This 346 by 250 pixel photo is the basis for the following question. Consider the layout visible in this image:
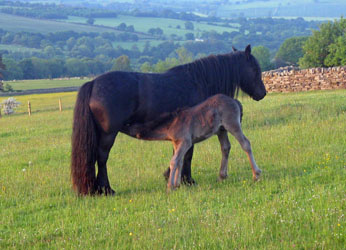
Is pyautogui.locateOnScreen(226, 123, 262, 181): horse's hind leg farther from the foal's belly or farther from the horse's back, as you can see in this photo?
the horse's back

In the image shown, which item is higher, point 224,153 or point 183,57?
point 224,153

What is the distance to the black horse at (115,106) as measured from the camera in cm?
762

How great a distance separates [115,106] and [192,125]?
1281 mm

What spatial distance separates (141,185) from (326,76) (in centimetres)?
2289

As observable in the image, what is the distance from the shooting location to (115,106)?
762cm

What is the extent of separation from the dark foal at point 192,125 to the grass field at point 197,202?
66cm

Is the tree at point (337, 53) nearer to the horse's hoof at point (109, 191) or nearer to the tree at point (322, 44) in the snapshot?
the tree at point (322, 44)

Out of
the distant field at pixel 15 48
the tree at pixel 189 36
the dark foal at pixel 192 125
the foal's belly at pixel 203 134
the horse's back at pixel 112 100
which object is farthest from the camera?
the tree at pixel 189 36

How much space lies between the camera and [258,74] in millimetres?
9461

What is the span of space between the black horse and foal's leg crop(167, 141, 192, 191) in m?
0.56

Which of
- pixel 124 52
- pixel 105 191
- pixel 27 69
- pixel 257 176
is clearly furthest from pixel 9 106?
pixel 124 52

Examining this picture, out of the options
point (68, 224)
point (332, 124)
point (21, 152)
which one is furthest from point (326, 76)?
point (68, 224)

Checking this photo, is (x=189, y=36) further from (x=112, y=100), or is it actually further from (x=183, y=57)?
(x=112, y=100)

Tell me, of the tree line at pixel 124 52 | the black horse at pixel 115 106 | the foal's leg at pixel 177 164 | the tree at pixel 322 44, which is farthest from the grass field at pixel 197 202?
the tree at pixel 322 44
